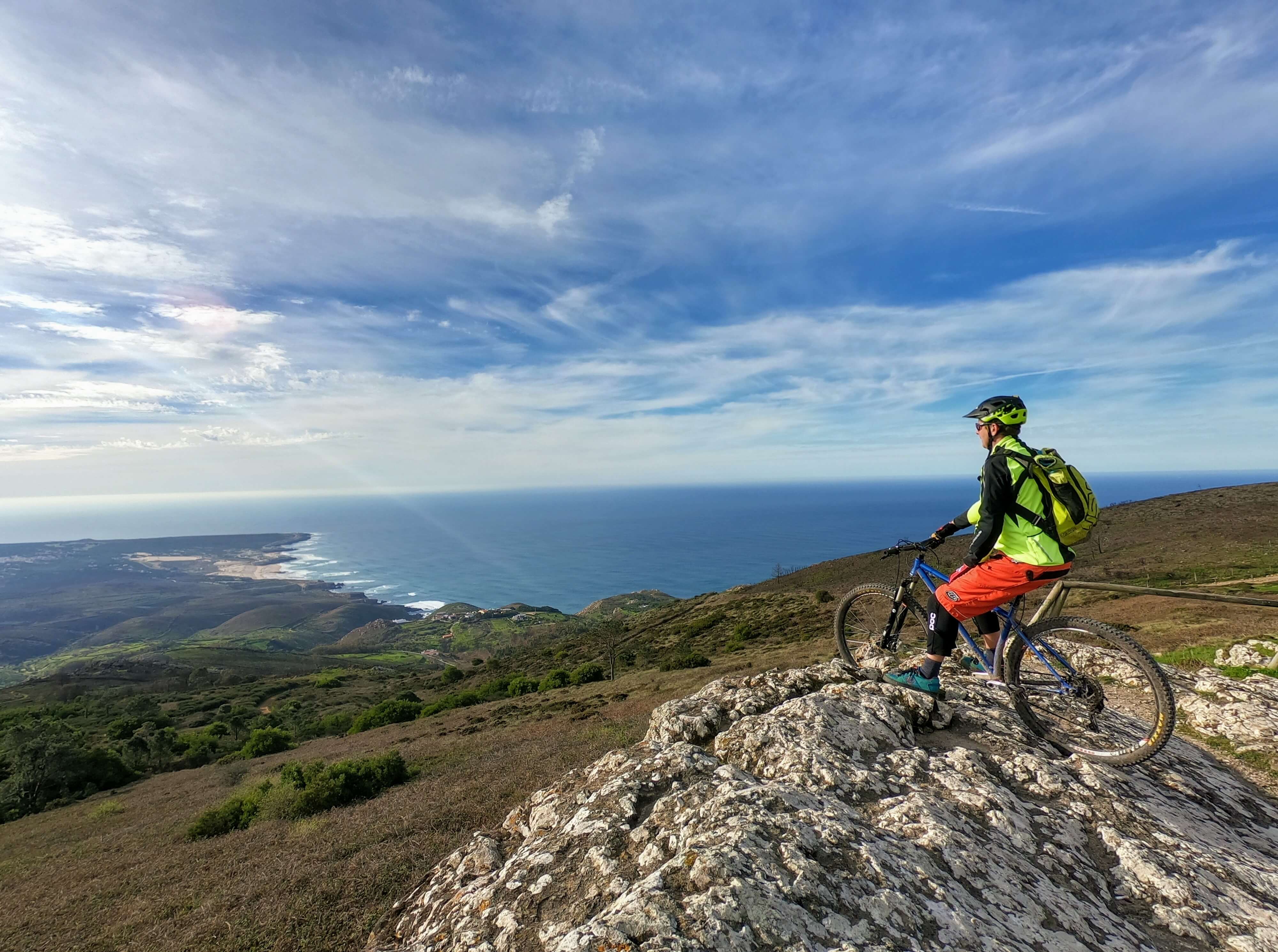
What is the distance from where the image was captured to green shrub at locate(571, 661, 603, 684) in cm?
4219

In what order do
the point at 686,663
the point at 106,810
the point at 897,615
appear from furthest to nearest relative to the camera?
the point at 686,663 < the point at 106,810 < the point at 897,615

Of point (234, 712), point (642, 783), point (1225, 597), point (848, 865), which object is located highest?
point (1225, 597)

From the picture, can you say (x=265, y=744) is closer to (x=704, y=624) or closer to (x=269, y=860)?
(x=269, y=860)

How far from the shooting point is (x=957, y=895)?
3.41m

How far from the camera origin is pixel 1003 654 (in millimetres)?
6500

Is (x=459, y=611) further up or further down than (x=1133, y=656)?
further down

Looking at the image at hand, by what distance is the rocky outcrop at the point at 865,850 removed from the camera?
3145 mm

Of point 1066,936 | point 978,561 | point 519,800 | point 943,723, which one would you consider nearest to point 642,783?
point 1066,936

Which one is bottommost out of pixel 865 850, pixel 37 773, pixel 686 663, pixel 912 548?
pixel 37 773

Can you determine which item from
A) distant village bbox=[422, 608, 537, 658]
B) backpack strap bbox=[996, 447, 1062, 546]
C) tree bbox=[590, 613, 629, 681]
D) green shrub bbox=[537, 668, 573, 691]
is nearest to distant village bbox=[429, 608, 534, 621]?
distant village bbox=[422, 608, 537, 658]

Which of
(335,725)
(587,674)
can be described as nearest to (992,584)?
(587,674)

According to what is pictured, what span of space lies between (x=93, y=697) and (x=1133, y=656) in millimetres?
123466

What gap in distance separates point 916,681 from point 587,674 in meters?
39.7

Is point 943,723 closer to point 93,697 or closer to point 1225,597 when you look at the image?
point 1225,597
